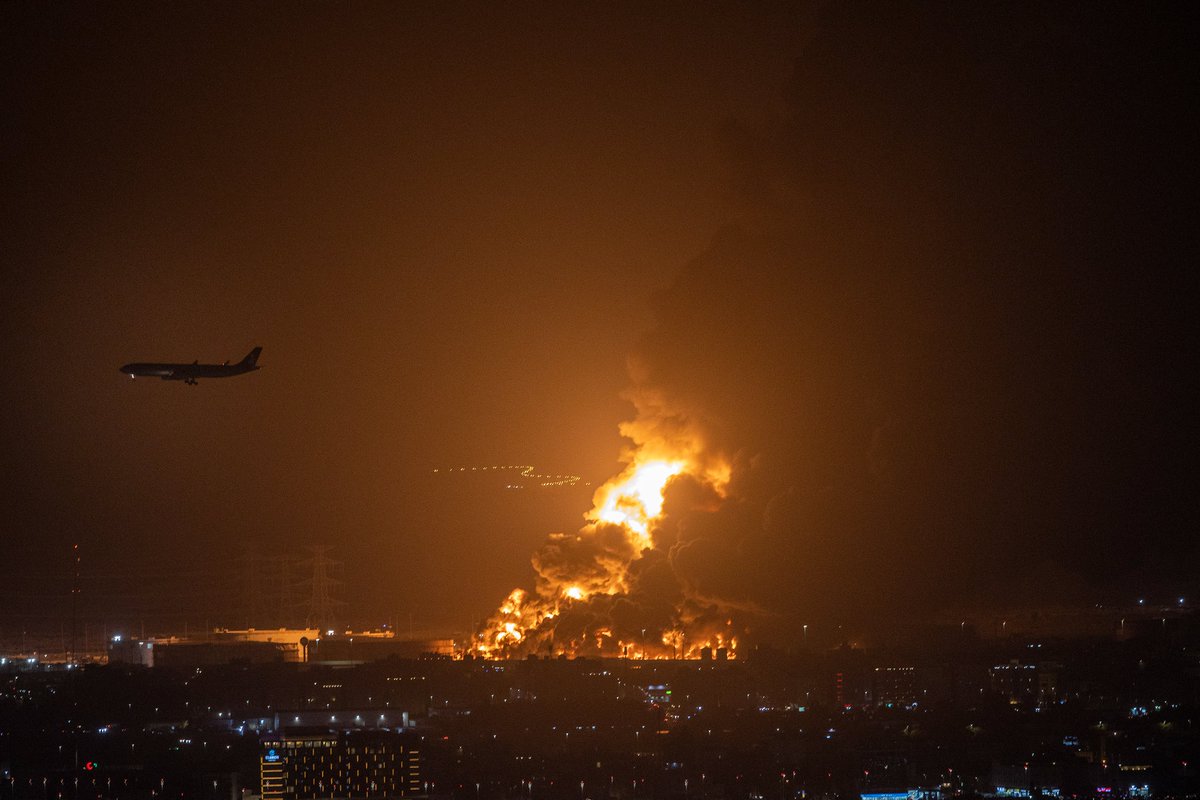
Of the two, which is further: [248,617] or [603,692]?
[248,617]

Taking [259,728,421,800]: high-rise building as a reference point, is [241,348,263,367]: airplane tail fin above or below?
above

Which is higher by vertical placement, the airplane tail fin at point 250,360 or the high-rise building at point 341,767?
the airplane tail fin at point 250,360

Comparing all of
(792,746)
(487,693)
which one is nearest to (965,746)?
(792,746)

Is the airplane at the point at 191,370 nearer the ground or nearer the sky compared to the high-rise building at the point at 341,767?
nearer the sky

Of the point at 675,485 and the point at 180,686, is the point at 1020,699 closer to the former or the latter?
the point at 675,485

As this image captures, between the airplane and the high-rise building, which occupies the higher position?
the airplane

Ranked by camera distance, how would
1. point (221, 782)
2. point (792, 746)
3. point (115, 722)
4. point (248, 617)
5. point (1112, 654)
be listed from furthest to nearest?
point (248, 617), point (1112, 654), point (115, 722), point (792, 746), point (221, 782)

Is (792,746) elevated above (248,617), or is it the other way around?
(248,617)

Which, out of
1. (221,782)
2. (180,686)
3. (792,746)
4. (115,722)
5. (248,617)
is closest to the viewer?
(221,782)
